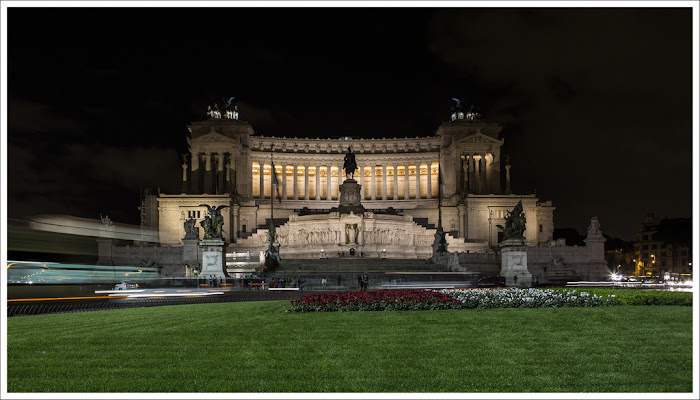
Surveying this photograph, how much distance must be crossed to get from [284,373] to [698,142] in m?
7.90

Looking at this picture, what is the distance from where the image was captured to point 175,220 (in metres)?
95.8

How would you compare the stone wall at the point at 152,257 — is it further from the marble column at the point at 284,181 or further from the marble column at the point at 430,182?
the marble column at the point at 430,182

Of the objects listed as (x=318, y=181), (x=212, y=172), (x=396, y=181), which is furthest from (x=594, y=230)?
(x=212, y=172)

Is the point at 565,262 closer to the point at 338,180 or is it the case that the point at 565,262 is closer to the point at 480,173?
the point at 480,173

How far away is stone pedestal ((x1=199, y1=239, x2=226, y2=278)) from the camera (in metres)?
43.1

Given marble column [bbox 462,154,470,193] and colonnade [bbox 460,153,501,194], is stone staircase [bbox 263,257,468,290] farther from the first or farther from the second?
colonnade [bbox 460,153,501,194]

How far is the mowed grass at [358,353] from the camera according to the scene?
35.5 ft

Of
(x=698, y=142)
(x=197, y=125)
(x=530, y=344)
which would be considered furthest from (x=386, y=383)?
(x=197, y=125)

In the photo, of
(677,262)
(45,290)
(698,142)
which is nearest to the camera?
(698,142)

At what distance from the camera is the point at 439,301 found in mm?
22797

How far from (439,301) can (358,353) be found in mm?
9825

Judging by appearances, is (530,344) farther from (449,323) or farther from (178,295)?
(178,295)

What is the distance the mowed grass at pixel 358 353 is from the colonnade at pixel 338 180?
93.0 metres

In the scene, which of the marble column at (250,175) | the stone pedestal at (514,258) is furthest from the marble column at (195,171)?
the stone pedestal at (514,258)
